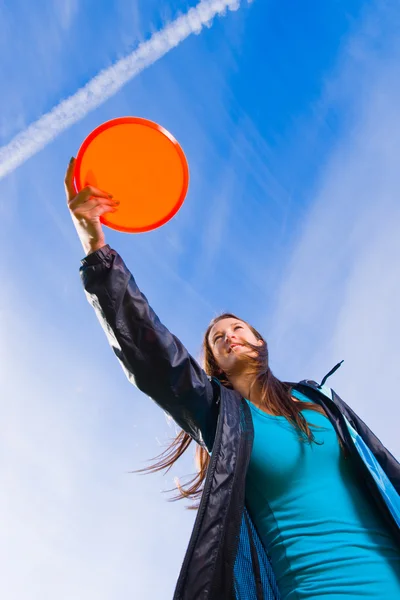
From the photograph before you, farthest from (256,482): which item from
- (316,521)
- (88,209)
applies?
(88,209)

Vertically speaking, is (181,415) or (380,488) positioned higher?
(181,415)

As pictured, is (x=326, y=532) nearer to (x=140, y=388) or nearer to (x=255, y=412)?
(x=255, y=412)

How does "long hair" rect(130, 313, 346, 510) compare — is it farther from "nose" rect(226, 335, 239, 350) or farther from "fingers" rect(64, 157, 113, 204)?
"fingers" rect(64, 157, 113, 204)

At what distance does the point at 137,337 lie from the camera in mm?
2723

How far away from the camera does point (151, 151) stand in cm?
365

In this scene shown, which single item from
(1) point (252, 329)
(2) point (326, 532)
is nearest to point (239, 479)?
(2) point (326, 532)

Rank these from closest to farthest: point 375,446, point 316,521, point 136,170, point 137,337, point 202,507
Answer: point 202,507 < point 316,521 < point 137,337 < point 375,446 < point 136,170

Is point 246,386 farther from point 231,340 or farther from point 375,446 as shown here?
point 375,446

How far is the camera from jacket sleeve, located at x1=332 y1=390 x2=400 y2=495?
10.8 feet

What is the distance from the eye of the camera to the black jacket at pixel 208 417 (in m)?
2.45

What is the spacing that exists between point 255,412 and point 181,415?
18.8 inches

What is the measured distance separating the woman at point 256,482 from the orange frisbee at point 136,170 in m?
0.35

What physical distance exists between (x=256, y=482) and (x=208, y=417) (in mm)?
433

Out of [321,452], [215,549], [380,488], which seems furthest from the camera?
[321,452]
